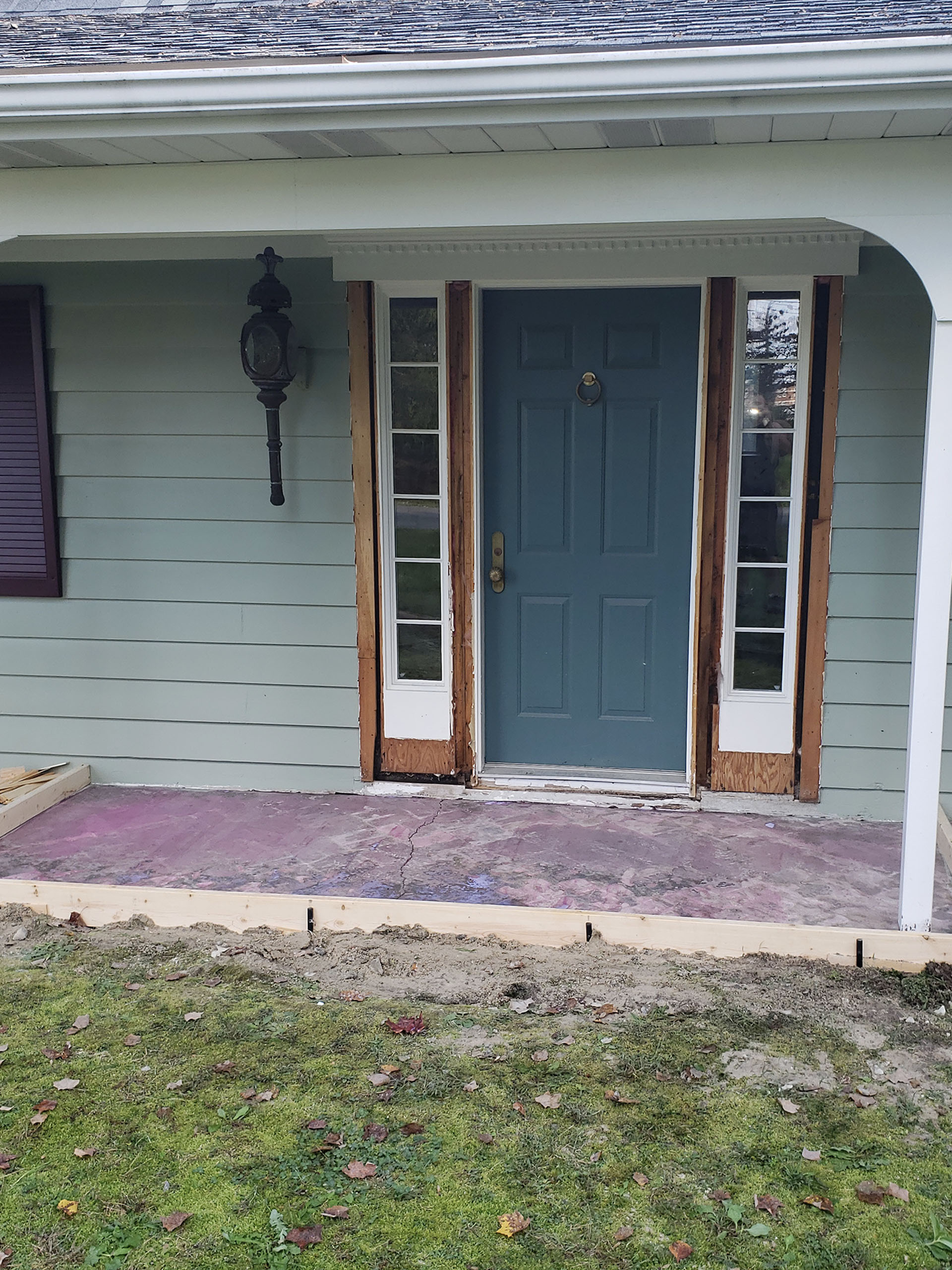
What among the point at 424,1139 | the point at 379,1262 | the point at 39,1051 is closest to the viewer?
the point at 379,1262

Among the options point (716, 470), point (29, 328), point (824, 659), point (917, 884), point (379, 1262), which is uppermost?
point (29, 328)

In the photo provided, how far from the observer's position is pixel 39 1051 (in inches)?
118

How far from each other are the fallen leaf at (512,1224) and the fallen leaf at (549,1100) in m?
0.39

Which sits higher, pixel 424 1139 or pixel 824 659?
pixel 824 659

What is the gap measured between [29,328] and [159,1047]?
3.27 metres

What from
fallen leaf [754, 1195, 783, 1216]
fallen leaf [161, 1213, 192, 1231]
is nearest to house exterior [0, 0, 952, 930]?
fallen leaf [754, 1195, 783, 1216]

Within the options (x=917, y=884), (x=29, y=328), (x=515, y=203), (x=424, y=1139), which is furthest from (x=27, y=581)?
(x=917, y=884)

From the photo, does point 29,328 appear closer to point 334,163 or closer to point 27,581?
point 27,581

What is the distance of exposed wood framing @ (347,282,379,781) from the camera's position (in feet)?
15.0

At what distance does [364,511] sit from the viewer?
468 cm

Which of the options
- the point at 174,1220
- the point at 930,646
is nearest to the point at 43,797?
the point at 174,1220

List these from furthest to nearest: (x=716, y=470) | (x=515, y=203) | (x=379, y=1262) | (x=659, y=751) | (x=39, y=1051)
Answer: (x=659, y=751) → (x=716, y=470) → (x=515, y=203) → (x=39, y=1051) → (x=379, y=1262)

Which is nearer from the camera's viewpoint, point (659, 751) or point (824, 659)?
point (824, 659)

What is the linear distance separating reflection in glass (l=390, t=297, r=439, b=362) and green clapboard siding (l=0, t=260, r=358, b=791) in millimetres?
228
